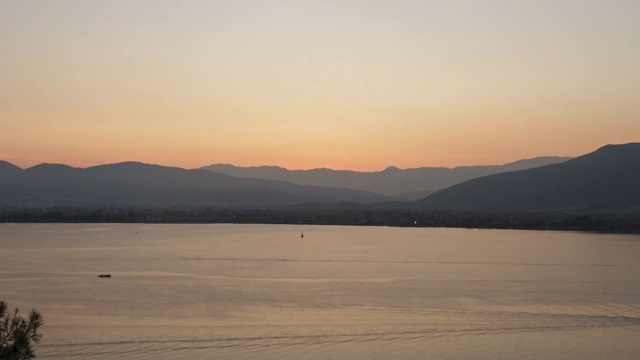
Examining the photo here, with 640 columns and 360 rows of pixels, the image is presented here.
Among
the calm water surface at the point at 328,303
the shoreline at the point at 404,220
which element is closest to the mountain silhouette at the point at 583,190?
the shoreline at the point at 404,220

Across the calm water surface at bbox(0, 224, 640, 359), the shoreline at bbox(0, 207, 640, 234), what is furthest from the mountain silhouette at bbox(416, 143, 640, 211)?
the calm water surface at bbox(0, 224, 640, 359)

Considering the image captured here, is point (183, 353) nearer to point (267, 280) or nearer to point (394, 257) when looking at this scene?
point (267, 280)

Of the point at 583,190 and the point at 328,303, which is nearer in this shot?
the point at 328,303

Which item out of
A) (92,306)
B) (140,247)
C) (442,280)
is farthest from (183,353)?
(140,247)

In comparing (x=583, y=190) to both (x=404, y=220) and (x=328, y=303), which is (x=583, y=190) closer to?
(x=404, y=220)

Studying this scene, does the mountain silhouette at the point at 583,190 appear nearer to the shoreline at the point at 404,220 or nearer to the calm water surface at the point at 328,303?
the shoreline at the point at 404,220

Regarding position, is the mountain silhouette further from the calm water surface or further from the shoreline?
the calm water surface

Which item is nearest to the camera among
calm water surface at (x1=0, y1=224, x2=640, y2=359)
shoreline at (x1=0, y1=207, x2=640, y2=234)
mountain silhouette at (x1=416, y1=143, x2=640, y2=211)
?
calm water surface at (x1=0, y1=224, x2=640, y2=359)

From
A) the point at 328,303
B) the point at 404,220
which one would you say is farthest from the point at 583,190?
the point at 328,303

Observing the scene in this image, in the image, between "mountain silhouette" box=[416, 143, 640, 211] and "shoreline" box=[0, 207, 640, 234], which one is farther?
"mountain silhouette" box=[416, 143, 640, 211]
